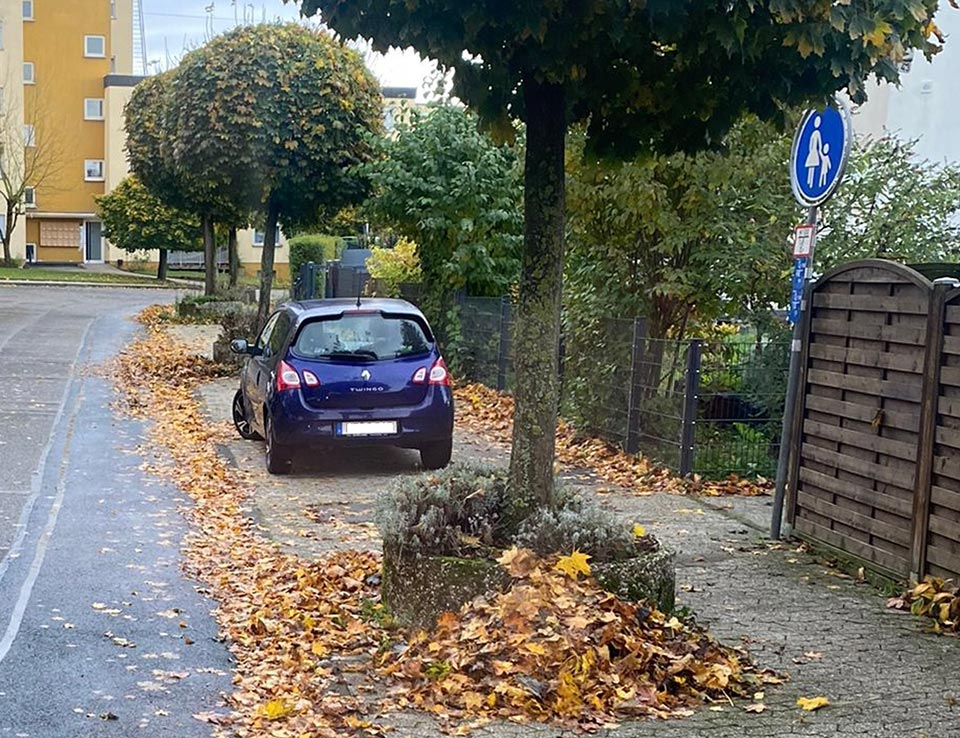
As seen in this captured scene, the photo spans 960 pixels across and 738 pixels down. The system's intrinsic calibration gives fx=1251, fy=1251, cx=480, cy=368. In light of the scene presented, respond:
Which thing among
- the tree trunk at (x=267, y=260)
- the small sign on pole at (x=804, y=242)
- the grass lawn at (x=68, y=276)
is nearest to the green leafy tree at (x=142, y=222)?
the grass lawn at (x=68, y=276)

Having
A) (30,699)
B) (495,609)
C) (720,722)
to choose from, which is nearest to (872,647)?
(720,722)

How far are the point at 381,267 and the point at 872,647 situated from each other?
55.2 ft

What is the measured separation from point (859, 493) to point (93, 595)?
4754 millimetres

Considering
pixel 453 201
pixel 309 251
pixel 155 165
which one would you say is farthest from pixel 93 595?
pixel 309 251

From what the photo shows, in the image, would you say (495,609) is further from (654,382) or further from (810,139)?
(654,382)

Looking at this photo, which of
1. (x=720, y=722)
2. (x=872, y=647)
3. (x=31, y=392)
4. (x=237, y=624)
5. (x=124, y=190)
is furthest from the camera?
(x=124, y=190)

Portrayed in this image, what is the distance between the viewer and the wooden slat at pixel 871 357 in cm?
733

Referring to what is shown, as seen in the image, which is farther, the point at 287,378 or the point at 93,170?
the point at 93,170

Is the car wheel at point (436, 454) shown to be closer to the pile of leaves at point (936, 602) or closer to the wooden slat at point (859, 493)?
the wooden slat at point (859, 493)

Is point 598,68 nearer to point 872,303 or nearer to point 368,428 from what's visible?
point 872,303

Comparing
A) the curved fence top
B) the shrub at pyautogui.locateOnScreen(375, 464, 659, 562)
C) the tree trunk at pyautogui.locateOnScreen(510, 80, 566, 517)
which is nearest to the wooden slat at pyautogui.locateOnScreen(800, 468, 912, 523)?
the curved fence top

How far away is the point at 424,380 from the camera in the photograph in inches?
468

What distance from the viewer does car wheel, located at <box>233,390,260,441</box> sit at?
1406 cm

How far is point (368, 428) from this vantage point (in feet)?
38.3
